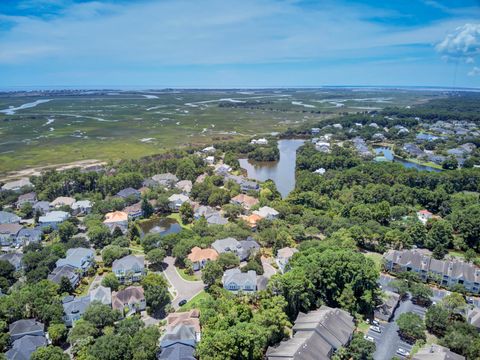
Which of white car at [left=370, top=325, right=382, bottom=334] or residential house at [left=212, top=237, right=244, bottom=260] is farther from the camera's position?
residential house at [left=212, top=237, right=244, bottom=260]

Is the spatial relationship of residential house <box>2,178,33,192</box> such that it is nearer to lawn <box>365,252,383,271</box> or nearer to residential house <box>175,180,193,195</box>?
residential house <box>175,180,193,195</box>

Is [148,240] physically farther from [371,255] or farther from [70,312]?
[371,255]

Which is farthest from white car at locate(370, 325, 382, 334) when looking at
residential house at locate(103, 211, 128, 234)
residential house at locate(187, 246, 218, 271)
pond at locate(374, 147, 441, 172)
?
pond at locate(374, 147, 441, 172)

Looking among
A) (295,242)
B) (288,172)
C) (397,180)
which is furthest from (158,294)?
(288,172)

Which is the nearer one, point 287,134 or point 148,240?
→ point 148,240

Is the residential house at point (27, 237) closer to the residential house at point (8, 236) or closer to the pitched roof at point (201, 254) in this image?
the residential house at point (8, 236)

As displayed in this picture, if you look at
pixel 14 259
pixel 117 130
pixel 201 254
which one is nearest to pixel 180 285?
pixel 201 254

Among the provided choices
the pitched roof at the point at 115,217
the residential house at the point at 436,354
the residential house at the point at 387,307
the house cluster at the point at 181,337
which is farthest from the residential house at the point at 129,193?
the residential house at the point at 436,354
